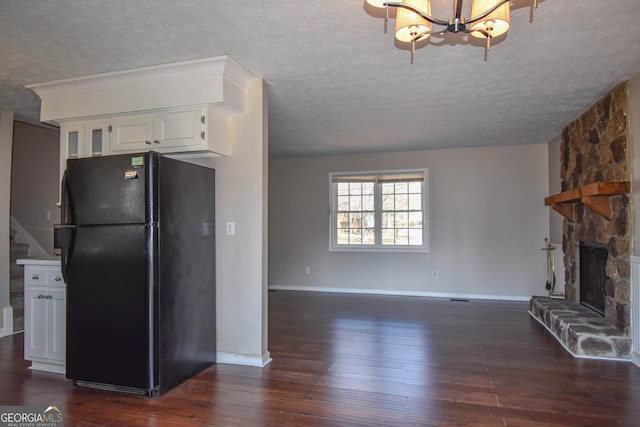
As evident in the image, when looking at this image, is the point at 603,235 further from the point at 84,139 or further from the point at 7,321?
the point at 7,321

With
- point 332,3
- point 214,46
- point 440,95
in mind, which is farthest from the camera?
point 440,95

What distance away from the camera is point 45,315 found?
Answer: 320 centimetres

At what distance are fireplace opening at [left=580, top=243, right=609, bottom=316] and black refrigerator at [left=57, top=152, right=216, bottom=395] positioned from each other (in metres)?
3.93

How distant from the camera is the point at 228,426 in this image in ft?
7.54

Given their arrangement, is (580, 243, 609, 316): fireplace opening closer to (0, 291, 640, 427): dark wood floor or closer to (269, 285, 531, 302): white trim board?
(0, 291, 640, 427): dark wood floor

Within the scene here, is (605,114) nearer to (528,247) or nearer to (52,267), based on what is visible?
(528,247)

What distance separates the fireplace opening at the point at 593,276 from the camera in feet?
13.1

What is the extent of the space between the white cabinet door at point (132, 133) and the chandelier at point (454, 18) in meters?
2.17

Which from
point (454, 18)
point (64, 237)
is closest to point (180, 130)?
point (64, 237)

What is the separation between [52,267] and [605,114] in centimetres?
506

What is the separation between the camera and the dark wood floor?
241cm

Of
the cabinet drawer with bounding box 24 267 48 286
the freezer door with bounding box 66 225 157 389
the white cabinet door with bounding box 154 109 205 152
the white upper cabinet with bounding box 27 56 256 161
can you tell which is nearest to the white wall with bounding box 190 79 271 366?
the white upper cabinet with bounding box 27 56 256 161

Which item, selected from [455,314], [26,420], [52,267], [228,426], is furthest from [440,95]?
[26,420]

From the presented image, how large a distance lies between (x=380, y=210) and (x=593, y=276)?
3.15 metres
